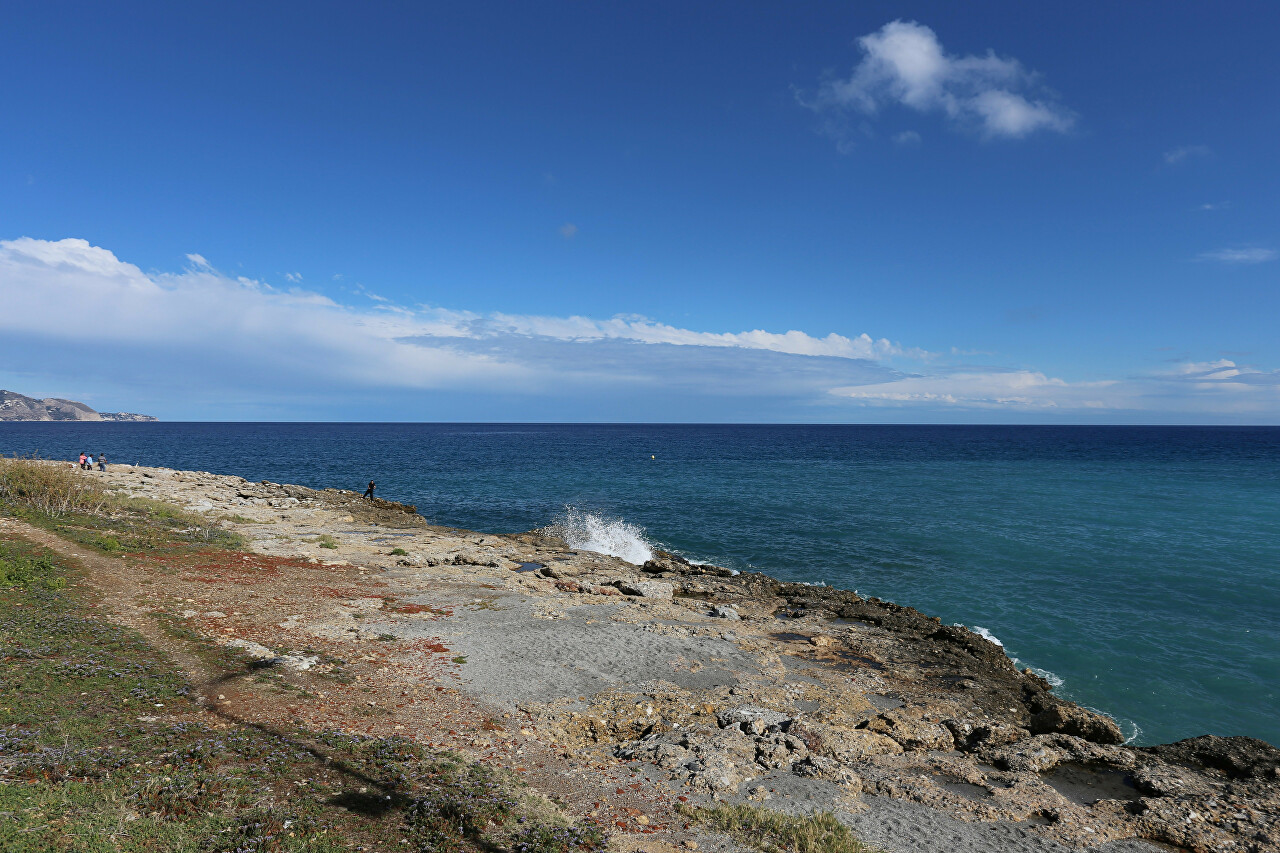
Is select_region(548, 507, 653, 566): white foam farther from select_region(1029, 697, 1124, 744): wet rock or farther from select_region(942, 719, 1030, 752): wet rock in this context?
select_region(1029, 697, 1124, 744): wet rock

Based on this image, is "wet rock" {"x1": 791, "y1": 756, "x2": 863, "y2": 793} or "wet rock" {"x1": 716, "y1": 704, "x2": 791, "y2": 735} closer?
"wet rock" {"x1": 791, "y1": 756, "x2": 863, "y2": 793}

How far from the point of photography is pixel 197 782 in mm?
9484

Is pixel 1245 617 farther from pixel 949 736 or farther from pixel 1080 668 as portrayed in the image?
pixel 949 736

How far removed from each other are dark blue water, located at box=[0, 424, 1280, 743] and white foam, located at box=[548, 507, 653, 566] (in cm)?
196

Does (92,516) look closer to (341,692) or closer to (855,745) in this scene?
(341,692)

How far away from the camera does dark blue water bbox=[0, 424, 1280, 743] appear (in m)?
23.4

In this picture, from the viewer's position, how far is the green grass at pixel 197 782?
26.7 feet

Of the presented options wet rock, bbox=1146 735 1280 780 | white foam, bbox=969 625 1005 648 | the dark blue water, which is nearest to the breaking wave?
white foam, bbox=969 625 1005 648

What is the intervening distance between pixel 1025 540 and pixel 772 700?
37571 mm

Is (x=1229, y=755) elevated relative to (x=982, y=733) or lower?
elevated

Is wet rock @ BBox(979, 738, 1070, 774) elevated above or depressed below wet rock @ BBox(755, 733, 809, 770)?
below

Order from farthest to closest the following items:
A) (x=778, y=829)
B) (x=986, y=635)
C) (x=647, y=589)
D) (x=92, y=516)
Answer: (x=92, y=516) → (x=647, y=589) → (x=986, y=635) → (x=778, y=829)

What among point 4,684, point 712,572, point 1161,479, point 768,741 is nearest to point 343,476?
point 712,572

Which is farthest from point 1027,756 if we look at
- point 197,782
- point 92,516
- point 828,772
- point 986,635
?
point 92,516
